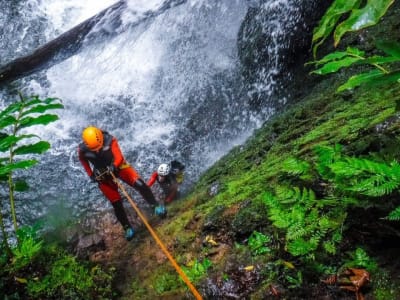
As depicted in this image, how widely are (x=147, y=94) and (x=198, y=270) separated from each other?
8003 millimetres

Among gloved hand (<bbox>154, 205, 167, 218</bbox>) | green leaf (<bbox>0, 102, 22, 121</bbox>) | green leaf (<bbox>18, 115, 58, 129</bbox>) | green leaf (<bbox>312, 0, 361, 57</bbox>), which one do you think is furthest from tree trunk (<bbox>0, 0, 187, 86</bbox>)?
green leaf (<bbox>312, 0, 361, 57</bbox>)

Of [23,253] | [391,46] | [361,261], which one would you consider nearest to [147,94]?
[23,253]

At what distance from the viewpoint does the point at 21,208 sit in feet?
27.6

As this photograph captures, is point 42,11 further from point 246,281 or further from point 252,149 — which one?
point 246,281

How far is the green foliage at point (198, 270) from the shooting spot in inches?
127

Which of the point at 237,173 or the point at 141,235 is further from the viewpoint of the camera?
the point at 141,235

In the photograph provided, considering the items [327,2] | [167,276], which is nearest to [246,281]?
[167,276]

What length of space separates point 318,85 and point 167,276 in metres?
4.09

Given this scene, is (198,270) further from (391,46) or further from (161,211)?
(161,211)

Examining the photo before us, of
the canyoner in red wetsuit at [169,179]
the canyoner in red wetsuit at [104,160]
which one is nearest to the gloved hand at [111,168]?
the canyoner in red wetsuit at [104,160]

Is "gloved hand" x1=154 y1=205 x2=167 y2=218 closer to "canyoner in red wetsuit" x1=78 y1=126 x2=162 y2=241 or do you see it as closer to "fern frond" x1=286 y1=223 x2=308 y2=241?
"canyoner in red wetsuit" x1=78 y1=126 x2=162 y2=241

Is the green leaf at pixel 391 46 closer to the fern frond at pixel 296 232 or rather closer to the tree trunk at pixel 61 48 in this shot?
the fern frond at pixel 296 232

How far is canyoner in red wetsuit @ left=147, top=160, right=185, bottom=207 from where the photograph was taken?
7.62 metres

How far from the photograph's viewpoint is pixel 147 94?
10672 millimetres
